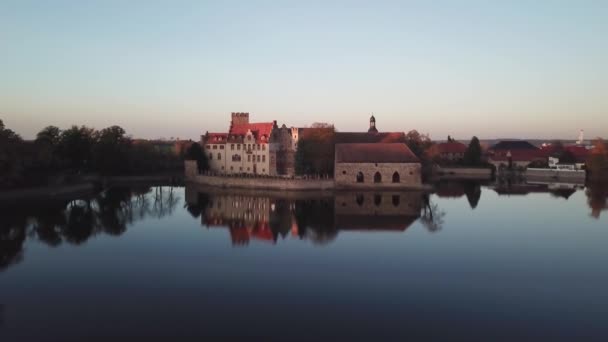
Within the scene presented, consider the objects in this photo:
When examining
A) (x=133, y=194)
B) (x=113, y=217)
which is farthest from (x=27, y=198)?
(x=113, y=217)

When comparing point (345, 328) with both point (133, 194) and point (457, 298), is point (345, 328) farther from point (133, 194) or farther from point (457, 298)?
point (133, 194)

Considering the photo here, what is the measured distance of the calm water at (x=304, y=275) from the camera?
34.5 feet

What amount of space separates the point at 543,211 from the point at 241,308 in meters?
23.2

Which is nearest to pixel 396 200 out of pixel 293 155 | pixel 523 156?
pixel 293 155

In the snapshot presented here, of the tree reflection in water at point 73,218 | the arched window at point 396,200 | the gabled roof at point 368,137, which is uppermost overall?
the gabled roof at point 368,137

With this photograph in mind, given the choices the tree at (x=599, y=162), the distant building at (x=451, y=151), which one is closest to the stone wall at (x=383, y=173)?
the tree at (x=599, y=162)

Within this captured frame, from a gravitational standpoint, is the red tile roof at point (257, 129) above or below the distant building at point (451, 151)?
above

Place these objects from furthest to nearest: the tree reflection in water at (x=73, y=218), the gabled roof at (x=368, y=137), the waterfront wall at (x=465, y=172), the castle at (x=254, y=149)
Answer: the waterfront wall at (x=465, y=172) < the gabled roof at (x=368, y=137) < the castle at (x=254, y=149) < the tree reflection in water at (x=73, y=218)

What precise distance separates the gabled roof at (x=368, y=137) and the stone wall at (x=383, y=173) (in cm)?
1113

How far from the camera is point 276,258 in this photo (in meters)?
16.5

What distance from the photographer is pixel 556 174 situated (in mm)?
56188

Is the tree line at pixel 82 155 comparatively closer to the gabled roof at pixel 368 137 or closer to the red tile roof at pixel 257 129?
the red tile roof at pixel 257 129

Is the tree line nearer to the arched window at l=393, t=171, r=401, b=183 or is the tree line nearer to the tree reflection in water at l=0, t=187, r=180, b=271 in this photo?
the tree reflection in water at l=0, t=187, r=180, b=271

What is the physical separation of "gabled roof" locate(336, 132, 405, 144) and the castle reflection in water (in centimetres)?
1526
